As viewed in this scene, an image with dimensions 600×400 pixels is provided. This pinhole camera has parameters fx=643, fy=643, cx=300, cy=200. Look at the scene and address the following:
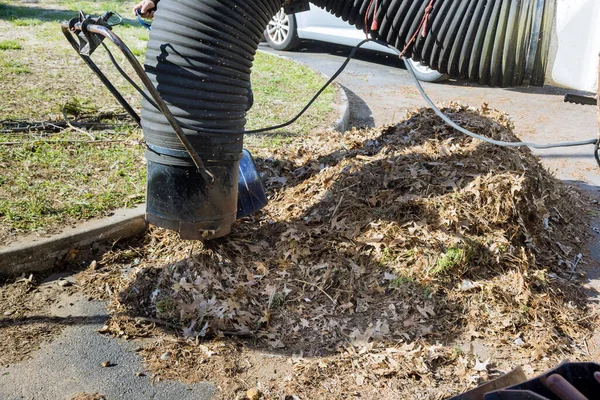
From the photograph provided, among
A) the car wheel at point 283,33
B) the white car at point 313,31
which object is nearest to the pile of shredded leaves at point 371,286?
the white car at point 313,31

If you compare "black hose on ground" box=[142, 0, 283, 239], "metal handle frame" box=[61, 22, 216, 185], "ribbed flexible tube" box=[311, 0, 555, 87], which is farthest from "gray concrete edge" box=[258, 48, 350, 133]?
"metal handle frame" box=[61, 22, 216, 185]

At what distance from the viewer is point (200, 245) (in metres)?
4.34

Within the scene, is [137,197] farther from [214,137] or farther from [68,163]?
[214,137]

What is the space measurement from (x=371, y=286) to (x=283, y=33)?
9709mm

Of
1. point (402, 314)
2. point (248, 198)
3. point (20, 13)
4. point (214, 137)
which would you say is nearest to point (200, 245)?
point (248, 198)

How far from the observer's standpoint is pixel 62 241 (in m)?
4.31

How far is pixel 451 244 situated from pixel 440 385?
1167mm

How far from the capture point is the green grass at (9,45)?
945 cm

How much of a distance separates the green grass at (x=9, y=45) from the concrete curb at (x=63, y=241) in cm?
601

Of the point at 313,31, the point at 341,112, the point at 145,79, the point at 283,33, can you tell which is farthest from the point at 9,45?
the point at 145,79

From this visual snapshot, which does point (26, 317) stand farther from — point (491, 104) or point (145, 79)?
point (491, 104)

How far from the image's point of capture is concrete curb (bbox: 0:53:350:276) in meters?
4.10

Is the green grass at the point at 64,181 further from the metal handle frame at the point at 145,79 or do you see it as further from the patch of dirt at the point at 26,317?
the metal handle frame at the point at 145,79

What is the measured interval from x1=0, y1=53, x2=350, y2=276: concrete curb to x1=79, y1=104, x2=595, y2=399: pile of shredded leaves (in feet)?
0.48
